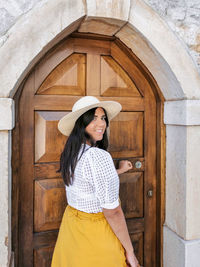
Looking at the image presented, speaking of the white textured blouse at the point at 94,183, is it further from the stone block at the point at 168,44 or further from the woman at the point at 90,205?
the stone block at the point at 168,44

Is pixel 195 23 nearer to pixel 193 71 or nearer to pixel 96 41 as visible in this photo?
pixel 193 71

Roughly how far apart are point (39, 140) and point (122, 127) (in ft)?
2.67

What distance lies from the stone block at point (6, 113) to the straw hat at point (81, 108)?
14.1 inches

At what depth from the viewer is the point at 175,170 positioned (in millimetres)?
2414

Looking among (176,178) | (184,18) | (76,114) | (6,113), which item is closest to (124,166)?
(176,178)

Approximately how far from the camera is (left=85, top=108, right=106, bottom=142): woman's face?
186 cm

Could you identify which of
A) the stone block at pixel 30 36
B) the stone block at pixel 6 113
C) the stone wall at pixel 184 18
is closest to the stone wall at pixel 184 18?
the stone wall at pixel 184 18

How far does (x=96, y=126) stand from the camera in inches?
73.3

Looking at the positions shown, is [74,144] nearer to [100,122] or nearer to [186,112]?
[100,122]

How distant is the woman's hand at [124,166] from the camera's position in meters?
2.28

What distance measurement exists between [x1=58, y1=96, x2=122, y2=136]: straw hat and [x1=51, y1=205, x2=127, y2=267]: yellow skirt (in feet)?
2.08

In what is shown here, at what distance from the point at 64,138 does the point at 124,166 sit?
606 mm

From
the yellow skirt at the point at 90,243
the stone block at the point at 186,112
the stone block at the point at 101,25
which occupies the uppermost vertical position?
the stone block at the point at 101,25

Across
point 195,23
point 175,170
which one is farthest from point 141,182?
point 195,23
